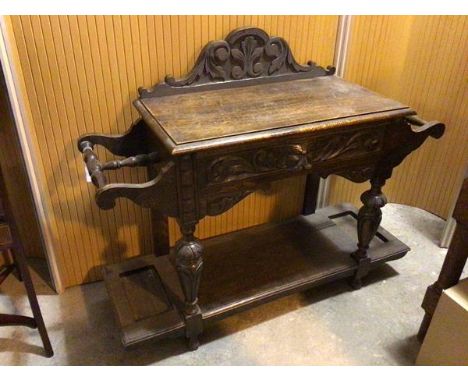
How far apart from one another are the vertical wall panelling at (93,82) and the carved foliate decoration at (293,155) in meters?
0.49

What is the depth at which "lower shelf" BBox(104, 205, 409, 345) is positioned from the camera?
1521 mm

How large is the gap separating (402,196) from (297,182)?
0.68 metres

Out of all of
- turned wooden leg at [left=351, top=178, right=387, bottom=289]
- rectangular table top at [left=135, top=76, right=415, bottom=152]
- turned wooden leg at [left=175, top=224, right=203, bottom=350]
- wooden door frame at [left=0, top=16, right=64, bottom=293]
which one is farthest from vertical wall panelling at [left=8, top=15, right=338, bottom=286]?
turned wooden leg at [left=351, top=178, right=387, bottom=289]

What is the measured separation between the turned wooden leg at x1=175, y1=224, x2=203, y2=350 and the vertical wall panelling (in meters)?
0.47

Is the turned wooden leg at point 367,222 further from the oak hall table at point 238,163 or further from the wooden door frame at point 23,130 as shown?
the wooden door frame at point 23,130

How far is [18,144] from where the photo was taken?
147 cm

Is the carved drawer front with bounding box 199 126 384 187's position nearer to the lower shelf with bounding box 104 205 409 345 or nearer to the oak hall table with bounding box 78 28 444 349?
the oak hall table with bounding box 78 28 444 349

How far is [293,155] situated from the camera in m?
1.34

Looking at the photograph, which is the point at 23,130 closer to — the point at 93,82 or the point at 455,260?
the point at 93,82

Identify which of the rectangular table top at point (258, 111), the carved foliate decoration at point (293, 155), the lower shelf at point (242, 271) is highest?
the rectangular table top at point (258, 111)

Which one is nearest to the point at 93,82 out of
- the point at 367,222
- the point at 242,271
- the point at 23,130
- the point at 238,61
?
the point at 23,130

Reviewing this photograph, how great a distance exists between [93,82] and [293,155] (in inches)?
28.4

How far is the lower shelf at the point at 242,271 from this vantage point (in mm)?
1521

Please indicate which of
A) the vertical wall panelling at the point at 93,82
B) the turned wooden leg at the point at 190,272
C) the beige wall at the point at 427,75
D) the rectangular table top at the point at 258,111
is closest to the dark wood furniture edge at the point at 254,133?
the rectangular table top at the point at 258,111
